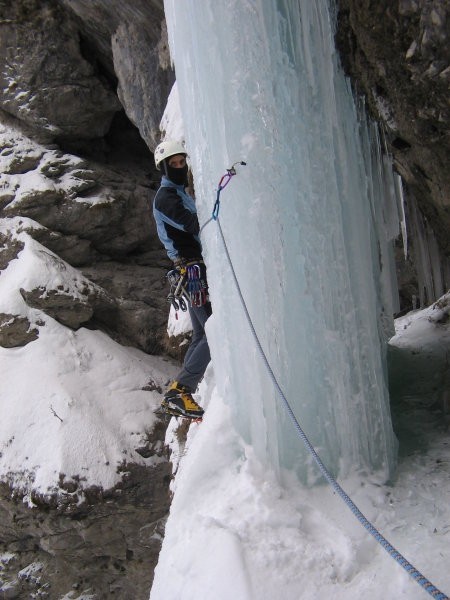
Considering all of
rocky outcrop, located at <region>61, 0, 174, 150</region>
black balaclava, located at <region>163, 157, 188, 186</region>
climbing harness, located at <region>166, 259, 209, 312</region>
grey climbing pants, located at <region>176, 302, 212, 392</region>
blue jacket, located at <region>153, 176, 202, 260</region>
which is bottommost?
grey climbing pants, located at <region>176, 302, 212, 392</region>

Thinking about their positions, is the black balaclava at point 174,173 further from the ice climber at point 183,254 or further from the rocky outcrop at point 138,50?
the rocky outcrop at point 138,50

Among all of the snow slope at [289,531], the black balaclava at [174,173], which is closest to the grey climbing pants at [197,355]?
the snow slope at [289,531]

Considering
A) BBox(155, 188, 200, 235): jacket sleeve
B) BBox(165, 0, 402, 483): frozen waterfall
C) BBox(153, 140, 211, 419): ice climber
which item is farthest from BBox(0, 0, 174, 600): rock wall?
BBox(165, 0, 402, 483): frozen waterfall

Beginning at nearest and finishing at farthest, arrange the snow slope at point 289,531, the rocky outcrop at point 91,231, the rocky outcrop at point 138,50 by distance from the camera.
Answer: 1. the snow slope at point 289,531
2. the rocky outcrop at point 138,50
3. the rocky outcrop at point 91,231

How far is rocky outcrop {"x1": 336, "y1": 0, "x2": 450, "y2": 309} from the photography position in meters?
2.21

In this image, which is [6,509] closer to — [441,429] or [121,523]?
[121,523]

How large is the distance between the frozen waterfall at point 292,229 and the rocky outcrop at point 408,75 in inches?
7.1

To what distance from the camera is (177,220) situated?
3533 millimetres

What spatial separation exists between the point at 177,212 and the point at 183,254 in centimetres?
35

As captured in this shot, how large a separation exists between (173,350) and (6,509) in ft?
11.2

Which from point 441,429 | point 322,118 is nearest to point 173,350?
point 441,429

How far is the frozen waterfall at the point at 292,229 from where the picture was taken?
2.52 m

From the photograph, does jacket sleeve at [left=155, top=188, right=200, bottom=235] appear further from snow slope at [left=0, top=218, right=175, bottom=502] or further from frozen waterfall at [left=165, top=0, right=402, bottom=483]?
snow slope at [left=0, top=218, right=175, bottom=502]

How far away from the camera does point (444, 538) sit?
6.93 ft
